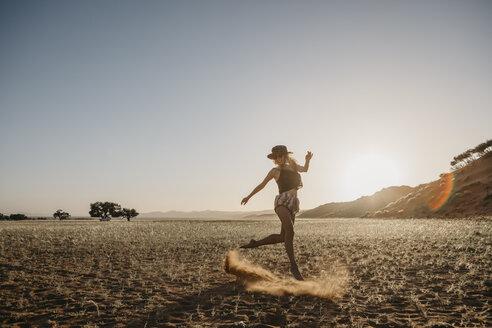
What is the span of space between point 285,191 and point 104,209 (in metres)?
80.8

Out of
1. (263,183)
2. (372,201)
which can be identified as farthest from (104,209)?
(263,183)

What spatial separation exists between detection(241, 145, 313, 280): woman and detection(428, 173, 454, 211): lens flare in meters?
37.2

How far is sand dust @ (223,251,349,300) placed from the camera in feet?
16.6

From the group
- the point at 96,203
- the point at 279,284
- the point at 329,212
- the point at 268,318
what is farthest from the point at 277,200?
the point at 329,212

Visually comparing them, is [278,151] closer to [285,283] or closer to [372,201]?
[285,283]

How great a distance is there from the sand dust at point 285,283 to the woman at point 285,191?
453mm

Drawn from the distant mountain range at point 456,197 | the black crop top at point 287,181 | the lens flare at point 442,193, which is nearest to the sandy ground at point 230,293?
the black crop top at point 287,181

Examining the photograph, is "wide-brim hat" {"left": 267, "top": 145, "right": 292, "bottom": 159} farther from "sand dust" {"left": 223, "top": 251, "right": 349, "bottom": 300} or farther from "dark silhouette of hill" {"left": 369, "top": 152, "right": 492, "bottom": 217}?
"dark silhouette of hill" {"left": 369, "top": 152, "right": 492, "bottom": 217}

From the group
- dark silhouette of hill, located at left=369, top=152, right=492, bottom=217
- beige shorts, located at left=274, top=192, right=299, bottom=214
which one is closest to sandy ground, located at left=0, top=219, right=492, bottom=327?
beige shorts, located at left=274, top=192, right=299, bottom=214

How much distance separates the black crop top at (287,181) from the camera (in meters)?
6.38

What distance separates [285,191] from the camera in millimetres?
6375

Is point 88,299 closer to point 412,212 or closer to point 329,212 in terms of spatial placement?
point 412,212

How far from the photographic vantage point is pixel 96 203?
78.3 meters

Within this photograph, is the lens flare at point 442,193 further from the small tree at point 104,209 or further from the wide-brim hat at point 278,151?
the small tree at point 104,209
